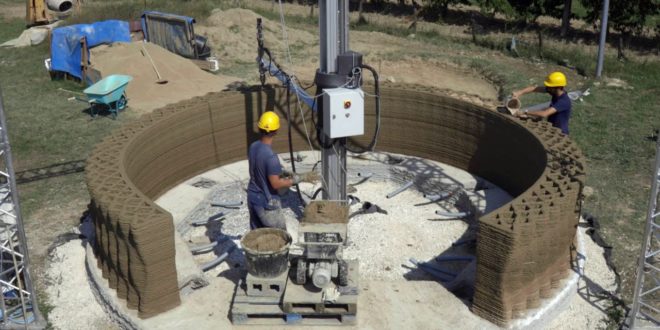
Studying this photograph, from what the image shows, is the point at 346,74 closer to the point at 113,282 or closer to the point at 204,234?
the point at 204,234

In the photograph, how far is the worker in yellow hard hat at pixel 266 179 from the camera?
7746mm

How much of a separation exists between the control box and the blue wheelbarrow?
7.90 metres

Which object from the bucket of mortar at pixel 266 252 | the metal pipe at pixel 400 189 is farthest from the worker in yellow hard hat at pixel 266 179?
the metal pipe at pixel 400 189

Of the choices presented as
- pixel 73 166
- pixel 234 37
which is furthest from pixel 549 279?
pixel 234 37

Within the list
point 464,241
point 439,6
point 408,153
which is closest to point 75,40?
point 408,153

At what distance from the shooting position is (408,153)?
12391 mm

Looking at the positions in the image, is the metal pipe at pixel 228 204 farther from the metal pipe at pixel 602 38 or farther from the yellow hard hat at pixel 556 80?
→ the metal pipe at pixel 602 38

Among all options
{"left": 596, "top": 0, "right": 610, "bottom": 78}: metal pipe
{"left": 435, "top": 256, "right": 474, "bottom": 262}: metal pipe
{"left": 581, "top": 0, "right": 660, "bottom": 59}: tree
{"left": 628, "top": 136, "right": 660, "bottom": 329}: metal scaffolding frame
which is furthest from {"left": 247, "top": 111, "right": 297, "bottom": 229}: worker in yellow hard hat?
{"left": 581, "top": 0, "right": 660, "bottom": 59}: tree

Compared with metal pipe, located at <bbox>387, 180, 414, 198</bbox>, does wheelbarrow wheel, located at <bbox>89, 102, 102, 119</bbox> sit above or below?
above

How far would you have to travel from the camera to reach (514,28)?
2980 centimetres

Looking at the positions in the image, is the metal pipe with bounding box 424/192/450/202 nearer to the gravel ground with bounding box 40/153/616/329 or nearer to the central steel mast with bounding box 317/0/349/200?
the gravel ground with bounding box 40/153/616/329

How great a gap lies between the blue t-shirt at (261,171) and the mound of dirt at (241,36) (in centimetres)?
1300

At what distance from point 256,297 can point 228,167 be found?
5352 mm

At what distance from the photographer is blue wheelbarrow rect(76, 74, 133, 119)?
1489cm
